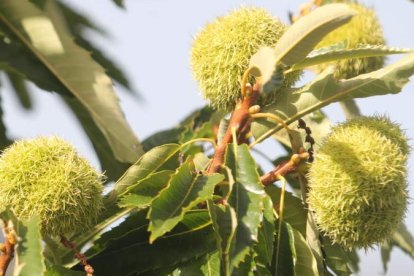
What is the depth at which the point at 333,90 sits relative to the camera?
1599 mm

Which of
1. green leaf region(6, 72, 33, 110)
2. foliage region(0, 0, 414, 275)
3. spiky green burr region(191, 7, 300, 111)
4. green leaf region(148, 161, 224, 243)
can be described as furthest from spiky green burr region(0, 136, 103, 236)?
green leaf region(6, 72, 33, 110)

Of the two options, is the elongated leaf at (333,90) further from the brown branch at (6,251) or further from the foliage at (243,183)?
the brown branch at (6,251)

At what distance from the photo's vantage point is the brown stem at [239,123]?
5.05 feet

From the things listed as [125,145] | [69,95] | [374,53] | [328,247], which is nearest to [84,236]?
[125,145]

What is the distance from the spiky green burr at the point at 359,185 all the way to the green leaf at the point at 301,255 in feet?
0.17

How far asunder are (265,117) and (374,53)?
253mm

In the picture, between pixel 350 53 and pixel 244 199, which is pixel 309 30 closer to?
pixel 350 53

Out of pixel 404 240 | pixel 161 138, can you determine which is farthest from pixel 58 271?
pixel 404 240

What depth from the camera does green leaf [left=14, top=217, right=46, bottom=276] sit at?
4.11ft

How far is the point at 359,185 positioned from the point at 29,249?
0.62 m

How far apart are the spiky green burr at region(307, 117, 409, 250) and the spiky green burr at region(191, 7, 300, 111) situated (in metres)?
0.22

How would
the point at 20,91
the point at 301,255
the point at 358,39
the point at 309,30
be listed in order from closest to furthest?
the point at 309,30, the point at 301,255, the point at 358,39, the point at 20,91

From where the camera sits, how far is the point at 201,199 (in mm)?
1351

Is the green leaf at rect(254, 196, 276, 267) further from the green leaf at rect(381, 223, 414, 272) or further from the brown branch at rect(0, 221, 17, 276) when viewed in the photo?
the green leaf at rect(381, 223, 414, 272)
